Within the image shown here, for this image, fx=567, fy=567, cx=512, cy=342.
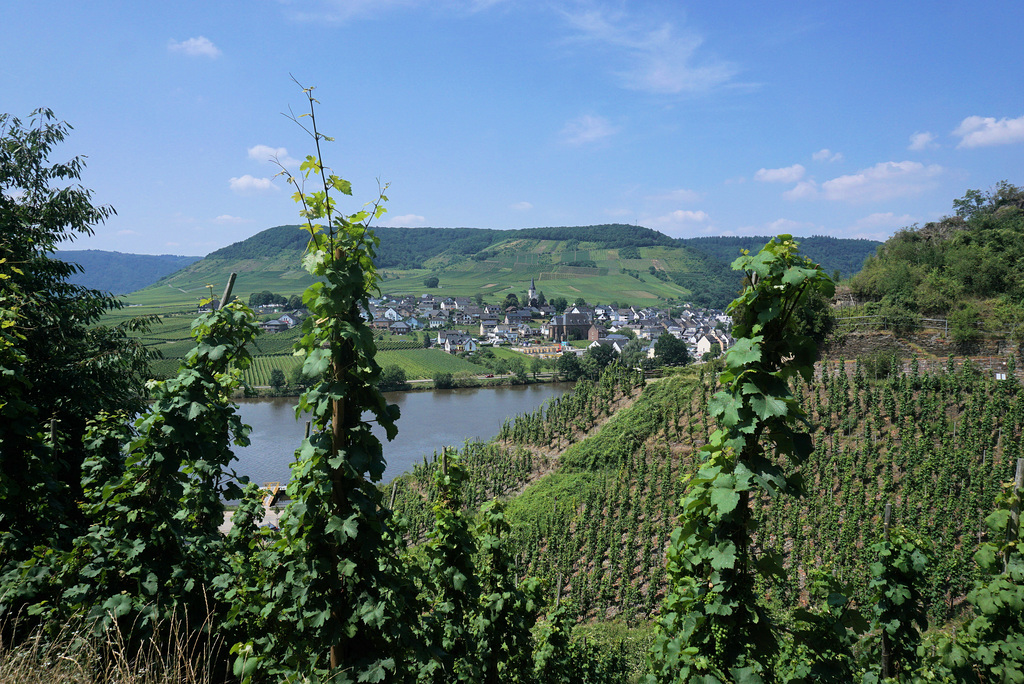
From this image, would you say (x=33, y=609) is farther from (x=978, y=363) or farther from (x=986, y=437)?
(x=978, y=363)

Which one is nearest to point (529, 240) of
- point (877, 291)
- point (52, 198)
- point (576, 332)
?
point (576, 332)

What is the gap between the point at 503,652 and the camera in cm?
519

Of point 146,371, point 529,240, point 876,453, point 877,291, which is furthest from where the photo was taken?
point 529,240

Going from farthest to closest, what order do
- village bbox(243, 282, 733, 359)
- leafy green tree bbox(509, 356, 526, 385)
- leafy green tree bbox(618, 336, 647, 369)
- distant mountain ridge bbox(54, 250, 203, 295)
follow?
distant mountain ridge bbox(54, 250, 203, 295)
village bbox(243, 282, 733, 359)
leafy green tree bbox(509, 356, 526, 385)
leafy green tree bbox(618, 336, 647, 369)

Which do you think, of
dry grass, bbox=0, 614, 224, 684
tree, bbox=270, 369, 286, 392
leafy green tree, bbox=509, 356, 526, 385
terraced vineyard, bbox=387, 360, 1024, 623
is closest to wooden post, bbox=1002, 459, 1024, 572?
dry grass, bbox=0, 614, 224, 684

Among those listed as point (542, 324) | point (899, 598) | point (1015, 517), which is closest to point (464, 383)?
point (542, 324)

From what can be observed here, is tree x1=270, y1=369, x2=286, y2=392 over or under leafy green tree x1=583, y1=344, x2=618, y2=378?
under

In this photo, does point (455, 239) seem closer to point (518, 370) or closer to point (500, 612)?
point (518, 370)

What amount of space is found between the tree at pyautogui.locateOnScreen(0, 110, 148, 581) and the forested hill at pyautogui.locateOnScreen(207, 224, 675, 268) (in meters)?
133

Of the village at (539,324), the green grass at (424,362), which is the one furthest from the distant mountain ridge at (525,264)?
the green grass at (424,362)

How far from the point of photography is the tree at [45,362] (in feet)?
14.3

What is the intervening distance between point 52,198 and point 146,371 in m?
3.39

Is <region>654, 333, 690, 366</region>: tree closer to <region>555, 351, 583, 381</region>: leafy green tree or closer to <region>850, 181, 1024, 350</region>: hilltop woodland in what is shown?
<region>555, 351, 583, 381</region>: leafy green tree

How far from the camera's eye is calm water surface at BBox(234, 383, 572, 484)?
1081 inches
